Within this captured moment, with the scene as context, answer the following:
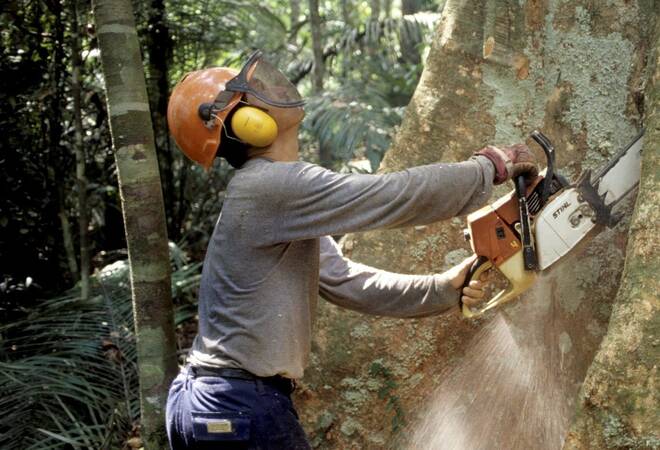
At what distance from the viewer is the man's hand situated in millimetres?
2307

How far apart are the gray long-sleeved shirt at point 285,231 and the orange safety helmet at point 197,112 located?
0.14m

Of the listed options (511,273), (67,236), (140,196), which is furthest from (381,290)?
(67,236)

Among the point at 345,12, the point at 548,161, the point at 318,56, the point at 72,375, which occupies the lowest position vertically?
the point at 72,375

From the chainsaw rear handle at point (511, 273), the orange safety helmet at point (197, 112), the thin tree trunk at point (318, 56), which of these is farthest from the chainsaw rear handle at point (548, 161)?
the thin tree trunk at point (318, 56)

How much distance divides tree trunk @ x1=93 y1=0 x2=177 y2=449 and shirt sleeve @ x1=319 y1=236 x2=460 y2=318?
655 mm

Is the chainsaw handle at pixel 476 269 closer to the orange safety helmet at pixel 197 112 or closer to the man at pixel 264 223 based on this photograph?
the man at pixel 264 223

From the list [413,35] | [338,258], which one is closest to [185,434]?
[338,258]

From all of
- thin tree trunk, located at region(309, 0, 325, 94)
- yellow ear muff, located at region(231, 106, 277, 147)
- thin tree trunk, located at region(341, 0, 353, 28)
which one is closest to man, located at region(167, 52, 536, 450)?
yellow ear muff, located at region(231, 106, 277, 147)

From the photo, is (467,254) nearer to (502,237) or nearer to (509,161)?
(502,237)

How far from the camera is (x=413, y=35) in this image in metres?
6.35

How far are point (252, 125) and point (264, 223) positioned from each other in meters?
0.28

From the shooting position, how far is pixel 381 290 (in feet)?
7.87

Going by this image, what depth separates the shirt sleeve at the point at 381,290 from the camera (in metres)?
2.37

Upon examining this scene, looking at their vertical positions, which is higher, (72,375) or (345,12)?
(345,12)
